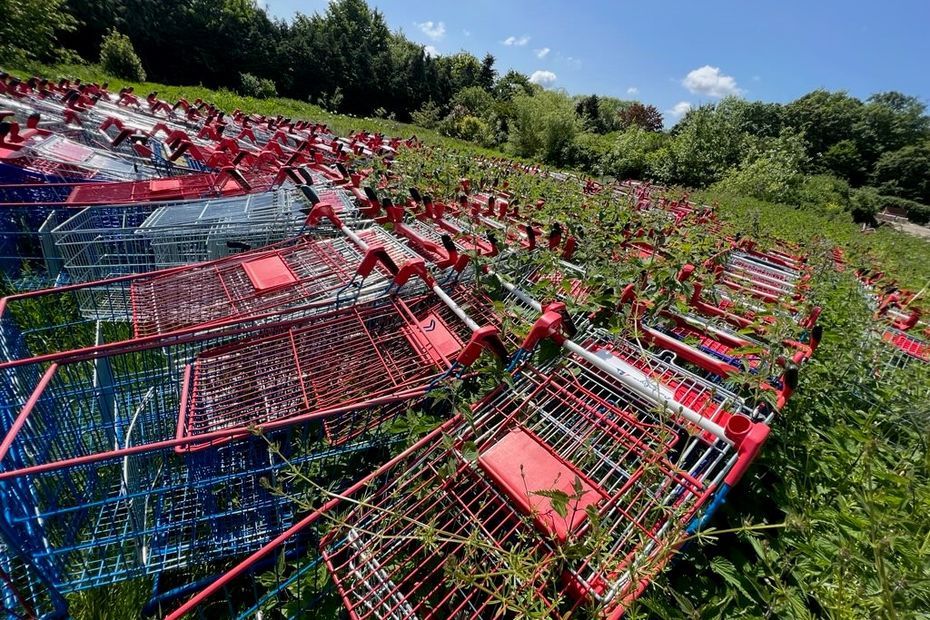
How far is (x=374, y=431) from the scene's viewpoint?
2.00 m

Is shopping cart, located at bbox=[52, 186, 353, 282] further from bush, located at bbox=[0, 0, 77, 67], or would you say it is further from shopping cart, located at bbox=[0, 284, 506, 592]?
bush, located at bbox=[0, 0, 77, 67]

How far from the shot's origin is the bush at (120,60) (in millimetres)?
18047

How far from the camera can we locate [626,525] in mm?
1364

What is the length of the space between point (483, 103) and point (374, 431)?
30.4m

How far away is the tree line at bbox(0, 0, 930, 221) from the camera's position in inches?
672

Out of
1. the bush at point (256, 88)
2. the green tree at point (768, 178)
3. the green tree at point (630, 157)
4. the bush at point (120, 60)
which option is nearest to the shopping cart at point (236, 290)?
the green tree at point (768, 178)

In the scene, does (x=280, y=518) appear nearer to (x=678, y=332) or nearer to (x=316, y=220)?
(x=316, y=220)

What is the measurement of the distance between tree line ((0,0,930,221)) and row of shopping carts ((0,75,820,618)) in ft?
48.9

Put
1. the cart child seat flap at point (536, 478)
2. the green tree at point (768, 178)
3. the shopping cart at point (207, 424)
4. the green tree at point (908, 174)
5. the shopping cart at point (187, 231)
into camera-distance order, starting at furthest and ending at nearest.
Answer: the green tree at point (908, 174), the green tree at point (768, 178), the shopping cart at point (187, 231), the shopping cart at point (207, 424), the cart child seat flap at point (536, 478)

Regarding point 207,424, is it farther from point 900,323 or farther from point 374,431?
point 900,323

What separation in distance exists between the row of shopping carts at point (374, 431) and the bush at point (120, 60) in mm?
22248

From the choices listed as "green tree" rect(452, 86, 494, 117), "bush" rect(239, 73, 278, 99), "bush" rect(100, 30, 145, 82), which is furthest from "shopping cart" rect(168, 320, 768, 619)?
"green tree" rect(452, 86, 494, 117)

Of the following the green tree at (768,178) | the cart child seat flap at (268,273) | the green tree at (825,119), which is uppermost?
the green tree at (825,119)

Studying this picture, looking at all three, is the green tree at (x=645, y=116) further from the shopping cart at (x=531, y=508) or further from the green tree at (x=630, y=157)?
the shopping cart at (x=531, y=508)
